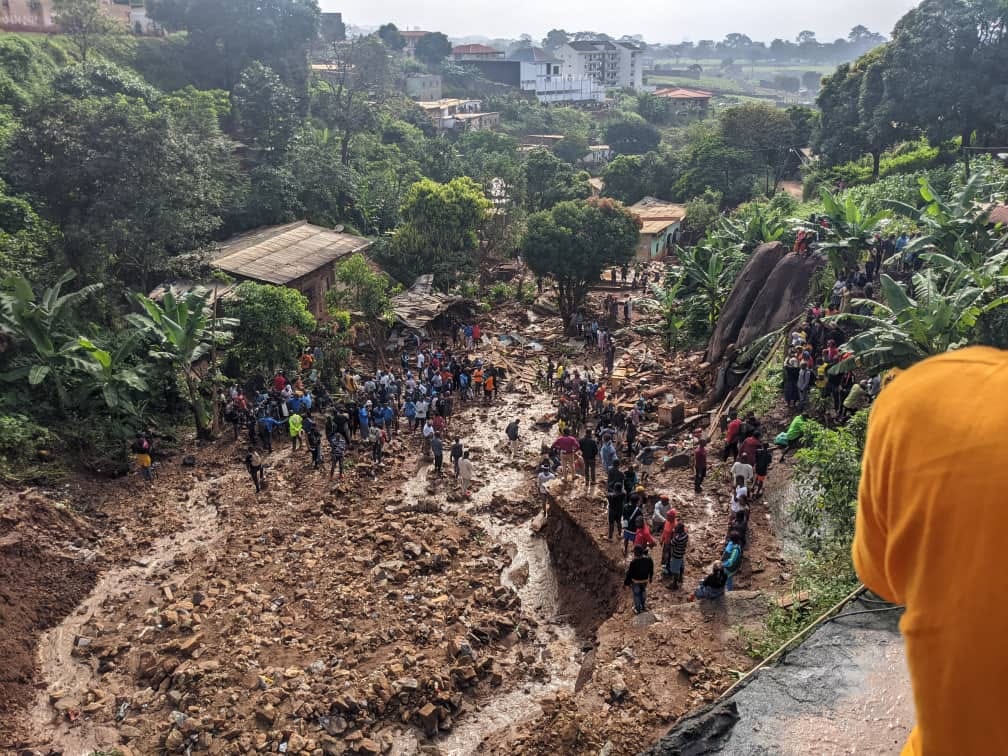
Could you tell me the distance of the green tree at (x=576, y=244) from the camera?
2691 centimetres

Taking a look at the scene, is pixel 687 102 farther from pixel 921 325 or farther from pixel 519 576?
pixel 519 576

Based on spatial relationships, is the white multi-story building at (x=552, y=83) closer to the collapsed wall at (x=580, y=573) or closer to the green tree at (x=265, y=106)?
the green tree at (x=265, y=106)

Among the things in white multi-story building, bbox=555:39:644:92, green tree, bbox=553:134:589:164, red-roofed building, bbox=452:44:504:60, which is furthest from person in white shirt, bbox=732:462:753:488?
white multi-story building, bbox=555:39:644:92

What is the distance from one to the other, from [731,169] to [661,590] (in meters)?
37.3

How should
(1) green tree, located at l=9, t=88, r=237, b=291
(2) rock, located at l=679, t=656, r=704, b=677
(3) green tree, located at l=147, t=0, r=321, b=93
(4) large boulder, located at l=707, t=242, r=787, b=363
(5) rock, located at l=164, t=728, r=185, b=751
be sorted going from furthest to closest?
(3) green tree, located at l=147, t=0, r=321, b=93 < (4) large boulder, located at l=707, t=242, r=787, b=363 < (1) green tree, located at l=9, t=88, r=237, b=291 < (5) rock, located at l=164, t=728, r=185, b=751 < (2) rock, located at l=679, t=656, r=704, b=677

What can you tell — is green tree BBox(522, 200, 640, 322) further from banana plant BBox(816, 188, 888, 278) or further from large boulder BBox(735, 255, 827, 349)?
banana plant BBox(816, 188, 888, 278)

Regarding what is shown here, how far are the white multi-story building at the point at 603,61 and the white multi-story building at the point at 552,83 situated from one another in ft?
13.4

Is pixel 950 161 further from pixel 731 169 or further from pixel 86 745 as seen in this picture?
pixel 86 745

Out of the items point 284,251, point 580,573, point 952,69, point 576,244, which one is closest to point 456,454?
point 580,573

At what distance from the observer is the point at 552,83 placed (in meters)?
92.4

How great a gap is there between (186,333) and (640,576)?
1182 centimetres

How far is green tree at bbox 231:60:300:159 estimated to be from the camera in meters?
33.4

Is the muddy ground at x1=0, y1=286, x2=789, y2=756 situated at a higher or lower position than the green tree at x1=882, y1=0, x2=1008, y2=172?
lower

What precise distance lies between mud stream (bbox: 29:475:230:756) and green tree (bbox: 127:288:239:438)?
98.8 inches
